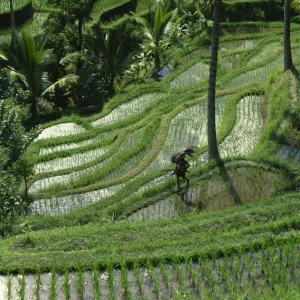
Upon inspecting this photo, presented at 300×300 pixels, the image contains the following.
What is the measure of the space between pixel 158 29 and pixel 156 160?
969 centimetres

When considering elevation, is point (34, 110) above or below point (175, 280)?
above

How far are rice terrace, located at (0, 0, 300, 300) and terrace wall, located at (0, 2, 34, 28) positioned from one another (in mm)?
76

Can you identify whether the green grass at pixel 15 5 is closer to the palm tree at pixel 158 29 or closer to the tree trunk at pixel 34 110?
the palm tree at pixel 158 29

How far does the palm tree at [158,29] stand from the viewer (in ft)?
74.9

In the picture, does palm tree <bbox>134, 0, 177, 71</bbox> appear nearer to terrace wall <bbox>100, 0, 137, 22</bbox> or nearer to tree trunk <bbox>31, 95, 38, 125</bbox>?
tree trunk <bbox>31, 95, 38, 125</bbox>

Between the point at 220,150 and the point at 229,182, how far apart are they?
1919mm

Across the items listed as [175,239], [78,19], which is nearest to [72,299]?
[175,239]

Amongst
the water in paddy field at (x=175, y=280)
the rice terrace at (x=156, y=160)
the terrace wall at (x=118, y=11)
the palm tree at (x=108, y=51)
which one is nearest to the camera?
the water in paddy field at (x=175, y=280)

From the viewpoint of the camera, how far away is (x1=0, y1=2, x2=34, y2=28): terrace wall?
88.1 feet

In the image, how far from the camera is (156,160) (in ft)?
47.5

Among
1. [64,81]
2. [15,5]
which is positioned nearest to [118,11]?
[15,5]

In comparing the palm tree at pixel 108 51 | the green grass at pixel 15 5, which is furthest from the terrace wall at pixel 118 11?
the palm tree at pixel 108 51

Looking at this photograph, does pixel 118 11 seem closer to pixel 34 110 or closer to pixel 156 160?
pixel 34 110

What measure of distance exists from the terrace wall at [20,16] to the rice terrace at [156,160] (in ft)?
0.25
